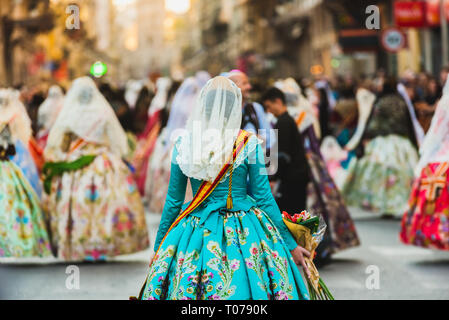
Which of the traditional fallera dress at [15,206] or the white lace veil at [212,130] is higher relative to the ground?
the white lace veil at [212,130]

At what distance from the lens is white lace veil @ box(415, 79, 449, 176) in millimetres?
9422

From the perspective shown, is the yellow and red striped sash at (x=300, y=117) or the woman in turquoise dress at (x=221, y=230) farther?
the yellow and red striped sash at (x=300, y=117)

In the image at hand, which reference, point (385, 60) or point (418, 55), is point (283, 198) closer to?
point (418, 55)

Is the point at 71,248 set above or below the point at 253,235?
below

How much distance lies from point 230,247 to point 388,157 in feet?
30.6

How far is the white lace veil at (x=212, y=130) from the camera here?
206 inches

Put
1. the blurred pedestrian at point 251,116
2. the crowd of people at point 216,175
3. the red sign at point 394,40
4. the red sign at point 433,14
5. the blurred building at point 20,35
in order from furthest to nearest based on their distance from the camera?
the blurred building at point 20,35 < the red sign at point 433,14 < the red sign at point 394,40 < the blurred pedestrian at point 251,116 < the crowd of people at point 216,175

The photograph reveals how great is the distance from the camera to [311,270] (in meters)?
5.36

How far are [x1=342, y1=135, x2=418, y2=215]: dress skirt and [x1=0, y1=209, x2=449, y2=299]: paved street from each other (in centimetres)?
222

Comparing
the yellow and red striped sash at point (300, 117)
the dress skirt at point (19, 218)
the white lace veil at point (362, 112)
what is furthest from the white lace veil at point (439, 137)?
the white lace veil at point (362, 112)

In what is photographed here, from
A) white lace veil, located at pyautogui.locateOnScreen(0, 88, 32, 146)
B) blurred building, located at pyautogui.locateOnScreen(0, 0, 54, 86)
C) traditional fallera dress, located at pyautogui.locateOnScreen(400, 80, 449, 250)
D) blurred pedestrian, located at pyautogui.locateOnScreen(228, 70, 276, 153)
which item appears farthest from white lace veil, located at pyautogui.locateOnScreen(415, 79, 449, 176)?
blurred building, located at pyautogui.locateOnScreen(0, 0, 54, 86)

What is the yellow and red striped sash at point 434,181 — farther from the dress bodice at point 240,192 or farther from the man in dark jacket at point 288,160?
the dress bodice at point 240,192
